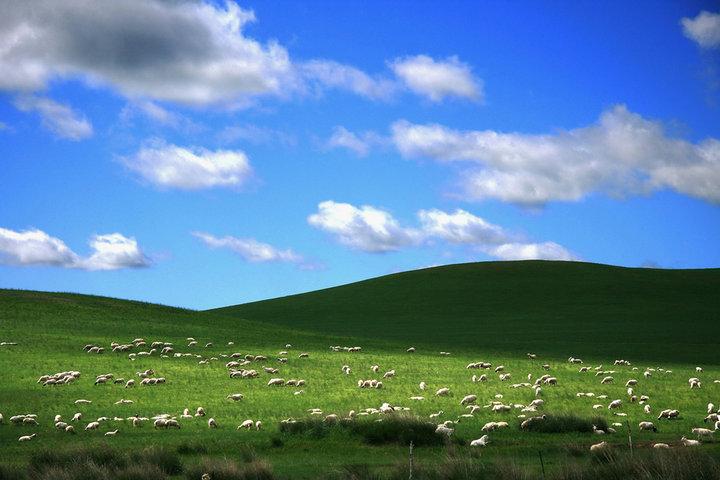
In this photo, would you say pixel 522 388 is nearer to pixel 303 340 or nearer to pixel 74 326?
pixel 303 340

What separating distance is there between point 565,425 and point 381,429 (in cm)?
516

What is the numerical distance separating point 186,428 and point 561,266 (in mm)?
90270

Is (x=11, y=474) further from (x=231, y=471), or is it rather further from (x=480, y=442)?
(x=480, y=442)

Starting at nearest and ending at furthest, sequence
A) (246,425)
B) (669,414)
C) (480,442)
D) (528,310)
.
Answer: (480,442) → (246,425) → (669,414) → (528,310)

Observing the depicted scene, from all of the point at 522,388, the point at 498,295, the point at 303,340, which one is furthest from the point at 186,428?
the point at 498,295

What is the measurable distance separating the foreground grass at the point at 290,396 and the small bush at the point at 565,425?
327 mm

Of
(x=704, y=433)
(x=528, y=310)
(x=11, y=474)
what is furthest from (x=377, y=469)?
(x=528, y=310)

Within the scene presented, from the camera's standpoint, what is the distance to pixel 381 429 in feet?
68.6

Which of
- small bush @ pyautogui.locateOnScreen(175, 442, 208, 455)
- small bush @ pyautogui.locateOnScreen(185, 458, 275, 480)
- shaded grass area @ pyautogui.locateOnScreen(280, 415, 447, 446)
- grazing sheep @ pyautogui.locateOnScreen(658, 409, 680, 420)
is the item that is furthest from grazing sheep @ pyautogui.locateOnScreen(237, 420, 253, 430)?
grazing sheep @ pyautogui.locateOnScreen(658, 409, 680, 420)

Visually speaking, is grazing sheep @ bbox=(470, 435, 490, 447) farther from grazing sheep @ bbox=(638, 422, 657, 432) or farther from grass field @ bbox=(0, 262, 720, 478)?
grazing sheep @ bbox=(638, 422, 657, 432)

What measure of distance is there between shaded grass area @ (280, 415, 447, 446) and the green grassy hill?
29.8 m

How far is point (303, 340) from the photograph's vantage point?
51.8 meters

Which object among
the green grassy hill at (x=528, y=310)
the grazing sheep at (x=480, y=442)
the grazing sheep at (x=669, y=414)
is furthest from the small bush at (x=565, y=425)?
the green grassy hill at (x=528, y=310)

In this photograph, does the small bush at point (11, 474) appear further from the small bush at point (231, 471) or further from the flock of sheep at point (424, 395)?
the flock of sheep at point (424, 395)
